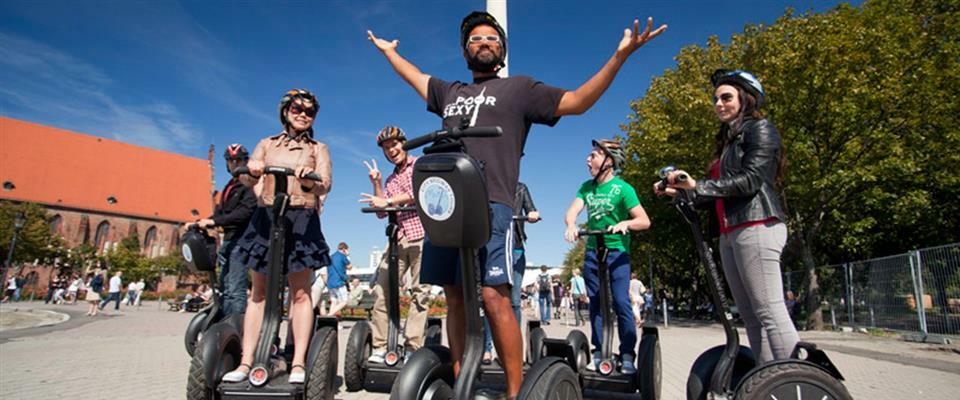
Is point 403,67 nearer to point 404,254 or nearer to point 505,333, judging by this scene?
point 505,333

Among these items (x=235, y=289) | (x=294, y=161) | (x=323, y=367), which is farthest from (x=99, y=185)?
(x=323, y=367)

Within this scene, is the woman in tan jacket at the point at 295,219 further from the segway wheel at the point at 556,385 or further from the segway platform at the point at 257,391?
the segway wheel at the point at 556,385

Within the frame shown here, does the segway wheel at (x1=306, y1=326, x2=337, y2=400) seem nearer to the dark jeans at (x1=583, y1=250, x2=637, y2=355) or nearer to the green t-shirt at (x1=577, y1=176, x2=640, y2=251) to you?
the dark jeans at (x1=583, y1=250, x2=637, y2=355)

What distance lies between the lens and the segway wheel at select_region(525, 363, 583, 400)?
2081 millimetres

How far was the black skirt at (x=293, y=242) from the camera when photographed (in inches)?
142

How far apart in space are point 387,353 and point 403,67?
2.36 m

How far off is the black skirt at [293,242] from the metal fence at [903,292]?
13152 mm

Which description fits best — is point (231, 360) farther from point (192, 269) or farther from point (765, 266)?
point (765, 266)

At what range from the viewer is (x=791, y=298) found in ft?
54.6

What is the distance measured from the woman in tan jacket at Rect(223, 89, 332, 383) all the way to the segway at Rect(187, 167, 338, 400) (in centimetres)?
10

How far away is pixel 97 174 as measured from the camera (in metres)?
68.2

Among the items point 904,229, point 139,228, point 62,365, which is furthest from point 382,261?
point 139,228

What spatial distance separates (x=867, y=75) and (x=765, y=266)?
705 inches

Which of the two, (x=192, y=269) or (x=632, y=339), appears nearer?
(x=632, y=339)
